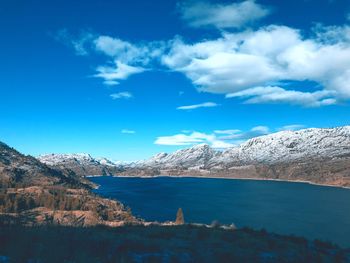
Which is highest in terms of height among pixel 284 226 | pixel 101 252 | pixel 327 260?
pixel 101 252

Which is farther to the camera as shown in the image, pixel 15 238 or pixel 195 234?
pixel 195 234

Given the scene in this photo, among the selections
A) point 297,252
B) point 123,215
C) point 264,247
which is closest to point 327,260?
point 297,252

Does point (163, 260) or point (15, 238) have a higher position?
point (15, 238)

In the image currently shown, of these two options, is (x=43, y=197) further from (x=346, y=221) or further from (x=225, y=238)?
(x=225, y=238)

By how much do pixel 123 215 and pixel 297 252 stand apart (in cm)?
12959

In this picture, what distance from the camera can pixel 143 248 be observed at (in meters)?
25.1

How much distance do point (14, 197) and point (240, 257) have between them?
168303 millimetres

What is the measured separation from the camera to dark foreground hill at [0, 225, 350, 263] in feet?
56.2

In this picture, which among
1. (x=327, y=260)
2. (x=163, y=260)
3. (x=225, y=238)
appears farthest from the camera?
(x=225, y=238)

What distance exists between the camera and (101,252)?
2095 cm

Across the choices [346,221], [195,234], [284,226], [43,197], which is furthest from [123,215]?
[195,234]

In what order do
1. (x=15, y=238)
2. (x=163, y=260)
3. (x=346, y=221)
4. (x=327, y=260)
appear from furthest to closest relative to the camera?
(x=346, y=221), (x=327, y=260), (x=163, y=260), (x=15, y=238)

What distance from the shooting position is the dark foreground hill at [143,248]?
56.2ft

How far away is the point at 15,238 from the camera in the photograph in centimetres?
1919
